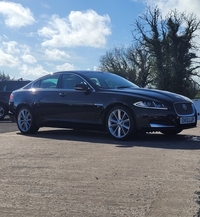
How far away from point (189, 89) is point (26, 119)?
1702 inches

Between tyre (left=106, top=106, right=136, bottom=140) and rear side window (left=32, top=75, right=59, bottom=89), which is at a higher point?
Answer: rear side window (left=32, top=75, right=59, bottom=89)

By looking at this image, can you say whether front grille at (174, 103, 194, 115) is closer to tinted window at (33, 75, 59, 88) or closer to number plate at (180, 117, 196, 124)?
number plate at (180, 117, 196, 124)

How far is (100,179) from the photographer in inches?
181

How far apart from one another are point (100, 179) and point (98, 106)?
12.3 ft

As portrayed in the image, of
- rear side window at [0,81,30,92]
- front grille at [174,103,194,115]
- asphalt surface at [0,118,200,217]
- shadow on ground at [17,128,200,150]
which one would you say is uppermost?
rear side window at [0,81,30,92]

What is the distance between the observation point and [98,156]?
6055 mm

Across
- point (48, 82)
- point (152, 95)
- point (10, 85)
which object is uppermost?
point (10, 85)

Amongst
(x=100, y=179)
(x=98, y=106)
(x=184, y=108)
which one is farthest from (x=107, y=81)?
(x=100, y=179)

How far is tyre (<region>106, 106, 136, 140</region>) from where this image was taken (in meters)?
7.79

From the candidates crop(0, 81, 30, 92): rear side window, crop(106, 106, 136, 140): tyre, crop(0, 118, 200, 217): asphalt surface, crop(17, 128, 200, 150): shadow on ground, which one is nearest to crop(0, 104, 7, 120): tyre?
crop(0, 81, 30, 92): rear side window

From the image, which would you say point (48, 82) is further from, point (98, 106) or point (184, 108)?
point (184, 108)

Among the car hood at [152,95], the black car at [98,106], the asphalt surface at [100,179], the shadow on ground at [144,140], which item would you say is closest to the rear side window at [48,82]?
the black car at [98,106]

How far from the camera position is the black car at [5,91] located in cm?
1694

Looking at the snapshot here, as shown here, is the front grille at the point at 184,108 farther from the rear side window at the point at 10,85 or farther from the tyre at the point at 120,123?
the rear side window at the point at 10,85
